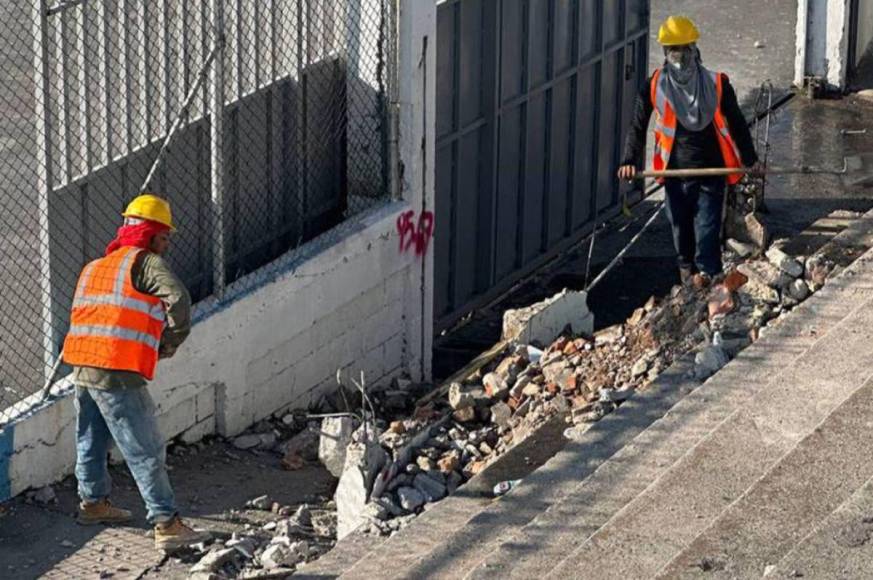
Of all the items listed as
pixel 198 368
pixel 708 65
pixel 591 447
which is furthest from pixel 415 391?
pixel 708 65

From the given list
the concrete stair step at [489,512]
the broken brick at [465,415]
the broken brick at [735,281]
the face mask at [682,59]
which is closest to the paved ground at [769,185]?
the broken brick at [465,415]

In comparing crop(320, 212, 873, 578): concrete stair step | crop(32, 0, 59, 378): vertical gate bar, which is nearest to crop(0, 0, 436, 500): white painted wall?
crop(32, 0, 59, 378): vertical gate bar

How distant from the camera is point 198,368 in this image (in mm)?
10961

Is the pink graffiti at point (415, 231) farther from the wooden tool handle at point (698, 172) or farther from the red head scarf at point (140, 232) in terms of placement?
the red head scarf at point (140, 232)

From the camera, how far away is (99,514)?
983cm

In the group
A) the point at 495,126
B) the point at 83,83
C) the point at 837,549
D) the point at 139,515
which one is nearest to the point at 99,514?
the point at 139,515

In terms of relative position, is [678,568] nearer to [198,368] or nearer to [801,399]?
[801,399]

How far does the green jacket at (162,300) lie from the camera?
926 centimetres

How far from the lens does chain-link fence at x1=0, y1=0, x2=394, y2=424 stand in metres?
10.2

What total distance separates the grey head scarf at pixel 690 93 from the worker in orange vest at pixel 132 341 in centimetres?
377

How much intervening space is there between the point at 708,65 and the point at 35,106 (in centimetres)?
1035

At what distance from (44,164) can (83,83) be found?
0.46 meters

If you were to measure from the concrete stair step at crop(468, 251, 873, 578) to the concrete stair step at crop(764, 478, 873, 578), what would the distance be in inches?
39.5

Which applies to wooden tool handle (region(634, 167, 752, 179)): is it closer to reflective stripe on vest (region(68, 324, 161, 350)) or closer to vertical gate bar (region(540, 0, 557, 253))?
vertical gate bar (region(540, 0, 557, 253))
